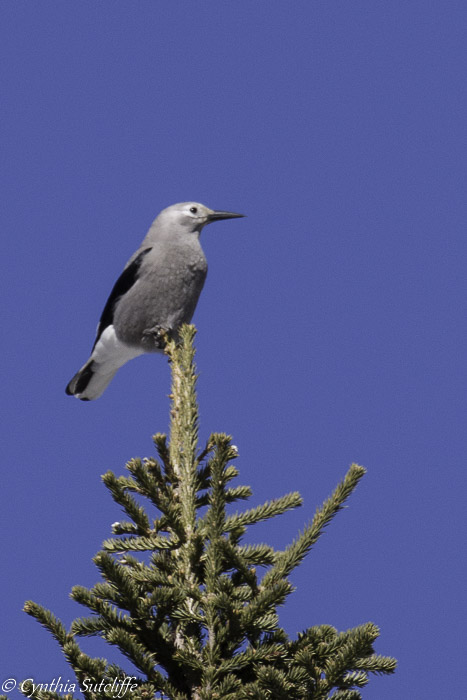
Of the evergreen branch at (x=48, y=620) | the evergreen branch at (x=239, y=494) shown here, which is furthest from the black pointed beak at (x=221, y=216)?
the evergreen branch at (x=48, y=620)

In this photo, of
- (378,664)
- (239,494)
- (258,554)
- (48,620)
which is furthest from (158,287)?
(378,664)

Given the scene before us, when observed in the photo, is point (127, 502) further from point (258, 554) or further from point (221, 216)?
point (221, 216)

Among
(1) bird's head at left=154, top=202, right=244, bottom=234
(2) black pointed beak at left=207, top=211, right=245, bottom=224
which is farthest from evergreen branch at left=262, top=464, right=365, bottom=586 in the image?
(2) black pointed beak at left=207, top=211, right=245, bottom=224

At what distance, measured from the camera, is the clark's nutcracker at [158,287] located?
5238mm

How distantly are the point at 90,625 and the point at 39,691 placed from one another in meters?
0.23

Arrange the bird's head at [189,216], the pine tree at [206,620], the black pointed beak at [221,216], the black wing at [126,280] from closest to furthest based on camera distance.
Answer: the pine tree at [206,620] → the black wing at [126,280] → the bird's head at [189,216] → the black pointed beak at [221,216]

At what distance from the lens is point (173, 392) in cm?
313

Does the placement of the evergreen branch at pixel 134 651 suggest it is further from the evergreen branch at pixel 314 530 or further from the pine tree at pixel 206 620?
the evergreen branch at pixel 314 530

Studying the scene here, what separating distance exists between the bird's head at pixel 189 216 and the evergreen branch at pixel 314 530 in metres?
3.58

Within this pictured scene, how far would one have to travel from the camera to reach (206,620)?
226cm

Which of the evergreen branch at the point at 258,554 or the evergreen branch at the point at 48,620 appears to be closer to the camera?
the evergreen branch at the point at 48,620

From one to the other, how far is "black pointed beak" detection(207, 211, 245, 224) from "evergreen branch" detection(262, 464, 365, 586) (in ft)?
12.5

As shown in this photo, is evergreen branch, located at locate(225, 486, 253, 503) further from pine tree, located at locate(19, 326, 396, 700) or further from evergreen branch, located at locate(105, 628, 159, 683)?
evergreen branch, located at locate(105, 628, 159, 683)

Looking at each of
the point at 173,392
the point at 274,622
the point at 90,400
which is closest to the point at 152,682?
the point at 274,622
